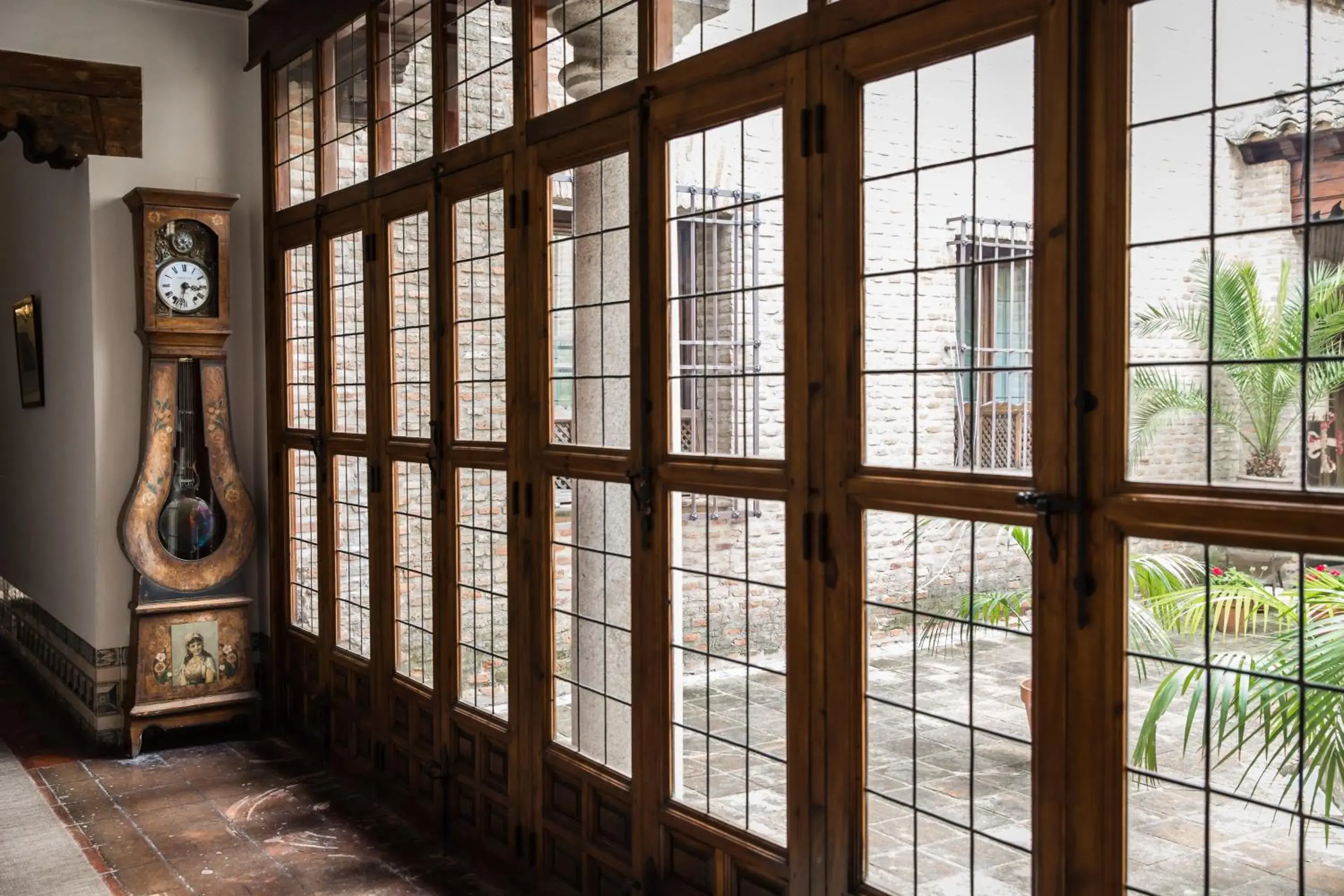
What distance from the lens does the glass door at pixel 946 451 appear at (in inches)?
101

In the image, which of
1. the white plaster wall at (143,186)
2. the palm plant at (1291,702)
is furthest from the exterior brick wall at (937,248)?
the white plaster wall at (143,186)

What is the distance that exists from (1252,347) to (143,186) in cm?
575

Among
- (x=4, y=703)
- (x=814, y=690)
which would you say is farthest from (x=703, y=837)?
(x=4, y=703)

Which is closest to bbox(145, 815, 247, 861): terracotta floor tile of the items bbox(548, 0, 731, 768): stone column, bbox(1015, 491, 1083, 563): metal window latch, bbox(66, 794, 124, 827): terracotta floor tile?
bbox(66, 794, 124, 827): terracotta floor tile

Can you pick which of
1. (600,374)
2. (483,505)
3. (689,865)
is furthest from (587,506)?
(689,865)

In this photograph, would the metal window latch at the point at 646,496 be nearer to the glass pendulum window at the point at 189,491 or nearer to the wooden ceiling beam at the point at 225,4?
the glass pendulum window at the point at 189,491

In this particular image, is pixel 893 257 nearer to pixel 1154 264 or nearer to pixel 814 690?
pixel 1154 264

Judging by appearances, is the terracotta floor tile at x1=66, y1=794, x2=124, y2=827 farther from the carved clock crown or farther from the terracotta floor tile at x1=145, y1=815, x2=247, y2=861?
the carved clock crown

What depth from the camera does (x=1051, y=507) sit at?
8.26 feet

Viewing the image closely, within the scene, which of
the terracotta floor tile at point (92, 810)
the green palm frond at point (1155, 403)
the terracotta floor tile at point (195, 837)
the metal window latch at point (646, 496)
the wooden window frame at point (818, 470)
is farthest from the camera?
the terracotta floor tile at point (92, 810)

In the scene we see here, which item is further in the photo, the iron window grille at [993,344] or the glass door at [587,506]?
the glass door at [587,506]

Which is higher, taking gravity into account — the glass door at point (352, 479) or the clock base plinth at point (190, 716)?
the glass door at point (352, 479)

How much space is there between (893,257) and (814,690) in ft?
3.56

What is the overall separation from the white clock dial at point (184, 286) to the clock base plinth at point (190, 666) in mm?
1453
